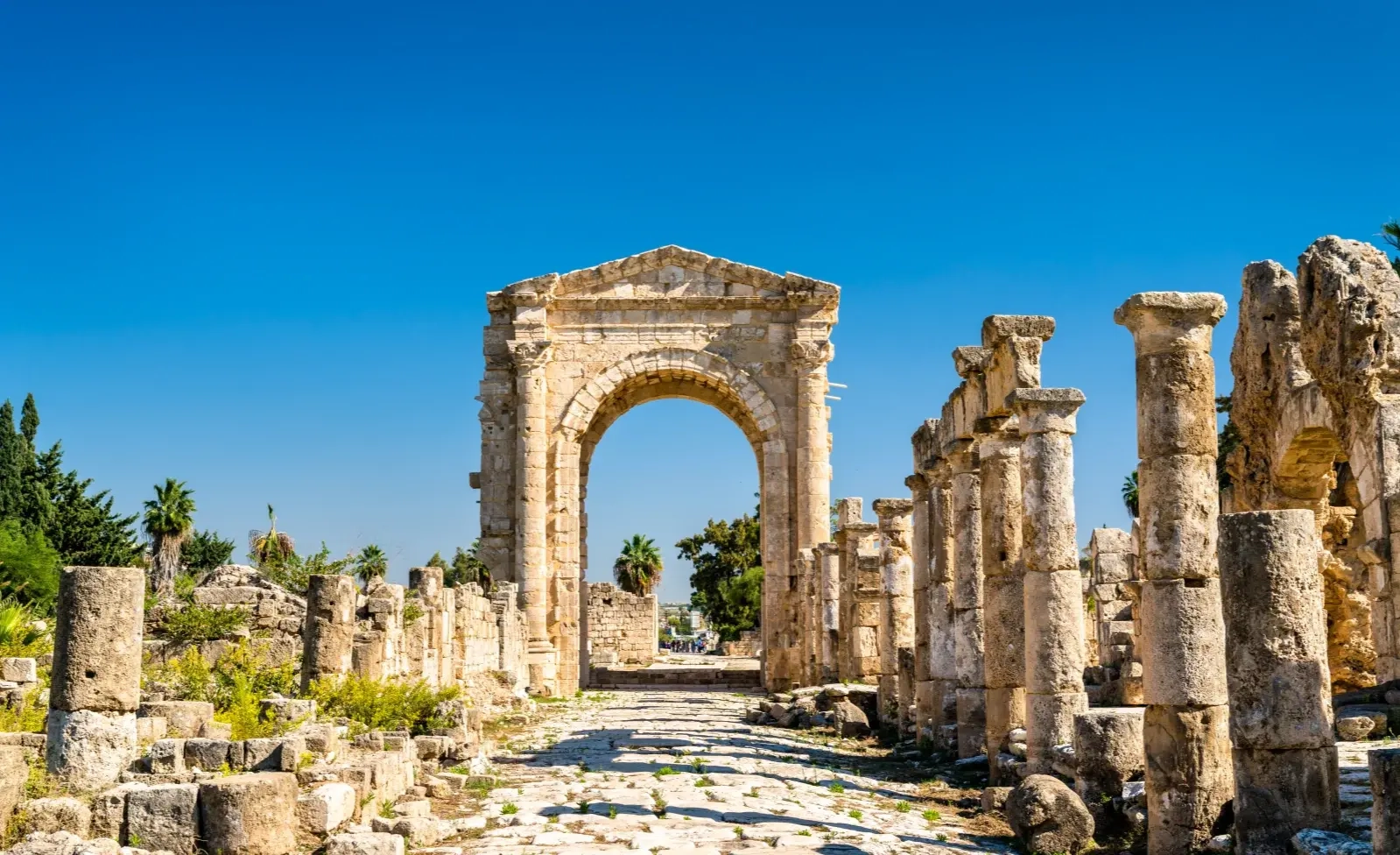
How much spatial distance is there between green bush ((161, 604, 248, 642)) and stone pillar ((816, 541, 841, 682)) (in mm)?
11027

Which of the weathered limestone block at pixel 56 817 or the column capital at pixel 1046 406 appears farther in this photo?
the column capital at pixel 1046 406

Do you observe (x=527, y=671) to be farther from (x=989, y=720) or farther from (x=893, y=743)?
(x=989, y=720)

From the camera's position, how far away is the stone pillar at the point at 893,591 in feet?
58.0

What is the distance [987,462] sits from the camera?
42.9 ft

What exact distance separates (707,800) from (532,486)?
1796 cm

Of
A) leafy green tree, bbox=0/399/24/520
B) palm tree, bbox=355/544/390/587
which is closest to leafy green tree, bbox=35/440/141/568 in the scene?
leafy green tree, bbox=0/399/24/520

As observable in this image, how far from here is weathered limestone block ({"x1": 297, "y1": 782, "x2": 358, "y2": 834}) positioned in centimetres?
810

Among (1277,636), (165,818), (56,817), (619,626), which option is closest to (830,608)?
(1277,636)

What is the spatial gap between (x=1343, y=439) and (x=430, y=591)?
11.0 m

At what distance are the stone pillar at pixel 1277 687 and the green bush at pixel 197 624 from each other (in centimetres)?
1165

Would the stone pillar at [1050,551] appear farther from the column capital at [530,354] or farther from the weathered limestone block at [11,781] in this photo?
the column capital at [530,354]

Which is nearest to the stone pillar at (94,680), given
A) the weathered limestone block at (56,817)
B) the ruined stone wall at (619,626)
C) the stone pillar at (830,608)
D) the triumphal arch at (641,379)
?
the weathered limestone block at (56,817)

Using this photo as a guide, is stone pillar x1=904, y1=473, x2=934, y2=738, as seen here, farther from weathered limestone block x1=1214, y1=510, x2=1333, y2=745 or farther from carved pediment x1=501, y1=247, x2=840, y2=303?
carved pediment x1=501, y1=247, x2=840, y2=303

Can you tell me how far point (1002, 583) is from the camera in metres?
12.7
